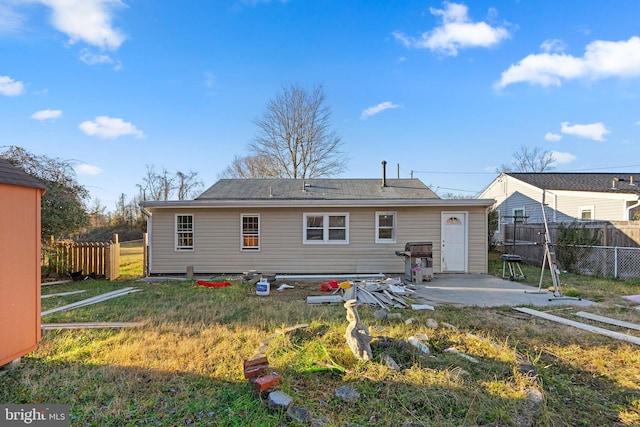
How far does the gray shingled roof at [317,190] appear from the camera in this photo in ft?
38.8

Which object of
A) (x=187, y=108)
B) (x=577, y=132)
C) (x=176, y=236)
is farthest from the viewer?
(x=577, y=132)

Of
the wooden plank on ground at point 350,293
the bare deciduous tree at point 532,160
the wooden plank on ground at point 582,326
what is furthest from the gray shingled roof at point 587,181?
the bare deciduous tree at point 532,160

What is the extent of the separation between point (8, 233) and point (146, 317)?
2804 millimetres

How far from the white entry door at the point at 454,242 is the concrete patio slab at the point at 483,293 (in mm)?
Answer: 917

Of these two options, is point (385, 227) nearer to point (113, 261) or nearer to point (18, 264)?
point (18, 264)

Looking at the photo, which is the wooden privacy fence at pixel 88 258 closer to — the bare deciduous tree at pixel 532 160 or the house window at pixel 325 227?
the house window at pixel 325 227

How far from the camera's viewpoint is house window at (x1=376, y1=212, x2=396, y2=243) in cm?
1041

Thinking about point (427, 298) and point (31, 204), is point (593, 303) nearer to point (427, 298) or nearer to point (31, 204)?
point (427, 298)

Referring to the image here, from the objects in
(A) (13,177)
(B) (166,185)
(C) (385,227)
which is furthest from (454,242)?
(B) (166,185)

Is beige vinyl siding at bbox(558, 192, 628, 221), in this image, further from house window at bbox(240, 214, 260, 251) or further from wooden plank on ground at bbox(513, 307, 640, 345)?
house window at bbox(240, 214, 260, 251)

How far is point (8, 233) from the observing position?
310 cm

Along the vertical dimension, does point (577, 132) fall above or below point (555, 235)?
above

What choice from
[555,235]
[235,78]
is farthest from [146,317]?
[555,235]

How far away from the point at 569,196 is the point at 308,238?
14644mm
